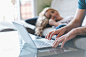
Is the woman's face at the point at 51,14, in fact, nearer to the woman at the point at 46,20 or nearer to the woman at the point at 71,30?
the woman at the point at 46,20

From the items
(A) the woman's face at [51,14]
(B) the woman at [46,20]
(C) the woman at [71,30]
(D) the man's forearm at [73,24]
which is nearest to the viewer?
(C) the woman at [71,30]

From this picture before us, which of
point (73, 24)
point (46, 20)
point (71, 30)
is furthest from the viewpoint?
point (46, 20)

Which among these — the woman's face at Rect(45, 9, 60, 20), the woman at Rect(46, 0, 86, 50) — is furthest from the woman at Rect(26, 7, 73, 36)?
the woman at Rect(46, 0, 86, 50)

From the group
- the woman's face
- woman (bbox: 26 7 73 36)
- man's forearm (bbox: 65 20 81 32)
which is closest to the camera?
man's forearm (bbox: 65 20 81 32)

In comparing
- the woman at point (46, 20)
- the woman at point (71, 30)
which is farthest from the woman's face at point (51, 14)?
the woman at point (71, 30)

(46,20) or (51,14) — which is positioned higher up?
(51,14)

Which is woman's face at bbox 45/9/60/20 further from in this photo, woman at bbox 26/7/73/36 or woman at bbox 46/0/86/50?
woman at bbox 46/0/86/50

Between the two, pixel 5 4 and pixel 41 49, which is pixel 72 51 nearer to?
pixel 41 49

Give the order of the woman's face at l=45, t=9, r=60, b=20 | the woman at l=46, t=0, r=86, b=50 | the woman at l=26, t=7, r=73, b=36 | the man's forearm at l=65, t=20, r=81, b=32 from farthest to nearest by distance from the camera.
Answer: the woman's face at l=45, t=9, r=60, b=20, the woman at l=26, t=7, r=73, b=36, the man's forearm at l=65, t=20, r=81, b=32, the woman at l=46, t=0, r=86, b=50

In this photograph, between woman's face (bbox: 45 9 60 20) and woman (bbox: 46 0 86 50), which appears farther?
woman's face (bbox: 45 9 60 20)

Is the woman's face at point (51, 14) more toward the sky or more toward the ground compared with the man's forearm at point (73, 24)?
more toward the ground

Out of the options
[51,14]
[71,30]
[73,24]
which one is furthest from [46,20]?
[71,30]

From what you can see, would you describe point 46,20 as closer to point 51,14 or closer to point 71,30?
point 51,14

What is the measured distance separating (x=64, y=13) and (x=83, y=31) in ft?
8.33
